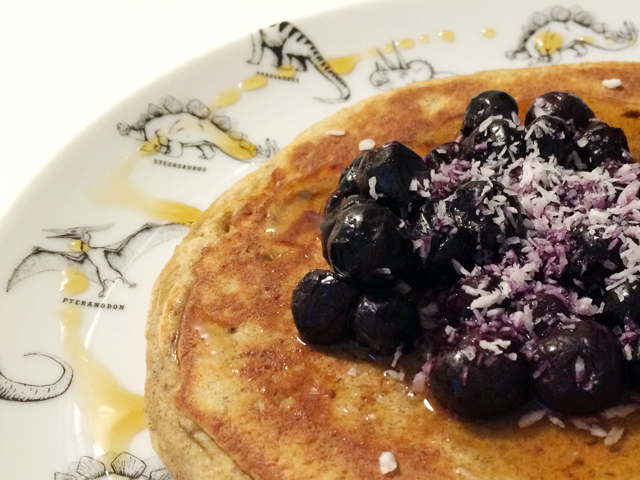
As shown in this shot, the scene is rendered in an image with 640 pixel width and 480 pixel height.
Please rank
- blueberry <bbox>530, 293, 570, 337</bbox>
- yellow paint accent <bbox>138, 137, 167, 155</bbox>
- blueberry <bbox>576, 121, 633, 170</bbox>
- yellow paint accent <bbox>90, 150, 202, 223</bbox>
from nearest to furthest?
1. blueberry <bbox>530, 293, 570, 337</bbox>
2. blueberry <bbox>576, 121, 633, 170</bbox>
3. yellow paint accent <bbox>90, 150, 202, 223</bbox>
4. yellow paint accent <bbox>138, 137, 167, 155</bbox>

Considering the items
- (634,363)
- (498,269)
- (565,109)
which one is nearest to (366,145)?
(565,109)

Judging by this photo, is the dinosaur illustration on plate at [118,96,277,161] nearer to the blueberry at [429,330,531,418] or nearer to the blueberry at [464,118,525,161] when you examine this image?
the blueberry at [464,118,525,161]

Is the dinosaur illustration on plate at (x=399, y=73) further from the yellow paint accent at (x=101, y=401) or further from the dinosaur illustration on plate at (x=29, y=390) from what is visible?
the dinosaur illustration on plate at (x=29, y=390)

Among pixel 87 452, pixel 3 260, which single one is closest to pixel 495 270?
pixel 87 452

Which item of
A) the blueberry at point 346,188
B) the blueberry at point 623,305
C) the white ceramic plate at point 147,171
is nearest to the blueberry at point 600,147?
the blueberry at point 623,305

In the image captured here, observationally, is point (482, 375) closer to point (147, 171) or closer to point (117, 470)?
point (117, 470)

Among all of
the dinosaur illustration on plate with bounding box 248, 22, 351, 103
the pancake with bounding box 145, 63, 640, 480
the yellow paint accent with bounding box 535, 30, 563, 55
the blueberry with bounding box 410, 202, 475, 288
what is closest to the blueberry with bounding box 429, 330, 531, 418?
the pancake with bounding box 145, 63, 640, 480
